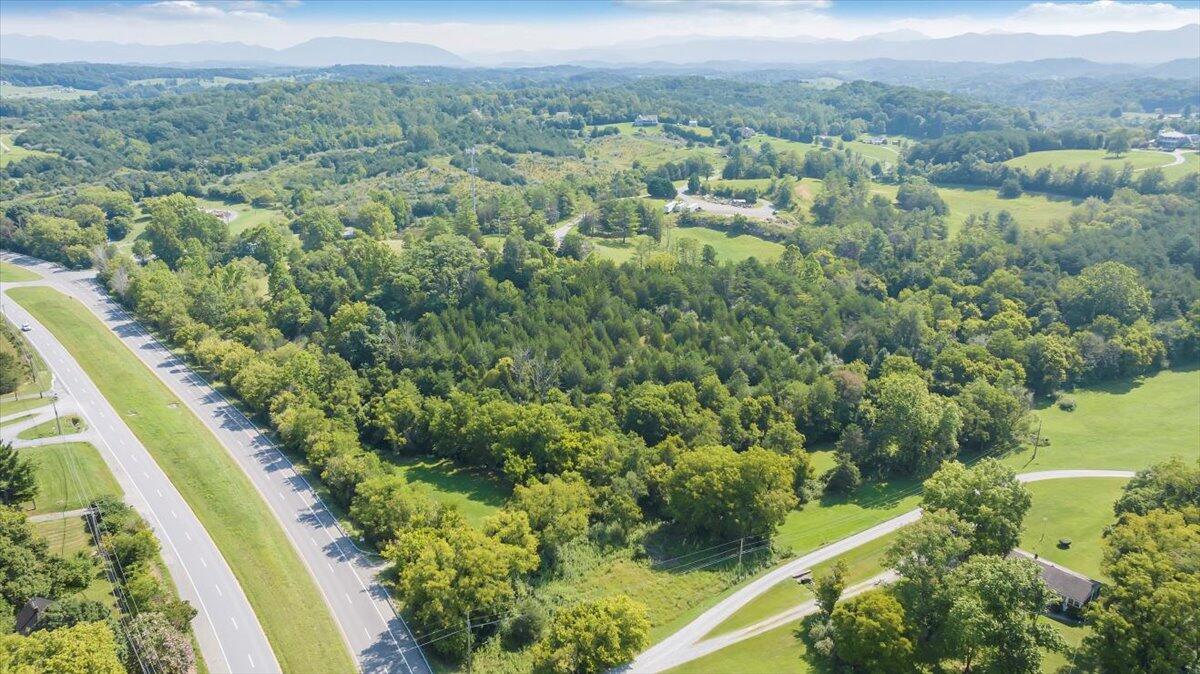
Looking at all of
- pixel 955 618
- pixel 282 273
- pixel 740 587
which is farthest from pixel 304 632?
pixel 282 273

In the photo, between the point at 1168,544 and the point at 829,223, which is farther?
the point at 829,223

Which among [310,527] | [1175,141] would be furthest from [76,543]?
[1175,141]

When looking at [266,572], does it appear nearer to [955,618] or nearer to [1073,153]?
[955,618]

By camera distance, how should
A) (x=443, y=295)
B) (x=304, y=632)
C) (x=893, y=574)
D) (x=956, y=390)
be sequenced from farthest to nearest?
(x=443, y=295) < (x=956, y=390) < (x=893, y=574) < (x=304, y=632)

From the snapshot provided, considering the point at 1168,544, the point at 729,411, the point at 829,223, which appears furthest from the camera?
the point at 829,223

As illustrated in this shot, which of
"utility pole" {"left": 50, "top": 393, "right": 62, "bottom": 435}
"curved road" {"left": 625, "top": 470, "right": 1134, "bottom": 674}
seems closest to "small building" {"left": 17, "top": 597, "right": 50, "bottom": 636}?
"utility pole" {"left": 50, "top": 393, "right": 62, "bottom": 435}

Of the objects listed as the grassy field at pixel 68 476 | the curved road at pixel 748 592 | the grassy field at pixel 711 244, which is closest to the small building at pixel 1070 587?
the curved road at pixel 748 592

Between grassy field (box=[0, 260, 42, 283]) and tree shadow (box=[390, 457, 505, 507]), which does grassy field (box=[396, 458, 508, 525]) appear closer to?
tree shadow (box=[390, 457, 505, 507])
